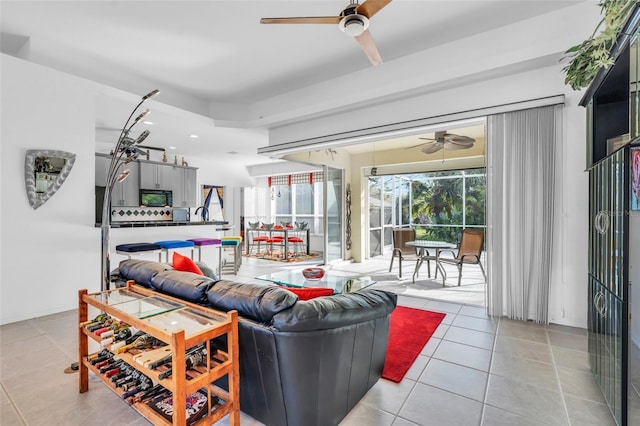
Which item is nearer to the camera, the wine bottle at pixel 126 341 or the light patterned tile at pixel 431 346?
the wine bottle at pixel 126 341

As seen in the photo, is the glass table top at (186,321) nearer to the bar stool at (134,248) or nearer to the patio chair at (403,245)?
the bar stool at (134,248)

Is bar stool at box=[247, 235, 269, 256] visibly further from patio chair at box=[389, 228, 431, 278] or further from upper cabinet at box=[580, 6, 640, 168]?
upper cabinet at box=[580, 6, 640, 168]

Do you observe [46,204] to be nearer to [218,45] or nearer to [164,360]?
[218,45]

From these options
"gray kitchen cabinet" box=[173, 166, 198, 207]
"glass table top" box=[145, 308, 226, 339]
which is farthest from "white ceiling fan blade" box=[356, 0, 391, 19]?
"gray kitchen cabinet" box=[173, 166, 198, 207]

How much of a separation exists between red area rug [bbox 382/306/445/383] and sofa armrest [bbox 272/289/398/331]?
0.68 m

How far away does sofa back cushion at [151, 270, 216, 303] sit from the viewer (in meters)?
1.73

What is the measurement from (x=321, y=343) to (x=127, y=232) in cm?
370

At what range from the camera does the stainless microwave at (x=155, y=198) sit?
6566 millimetres

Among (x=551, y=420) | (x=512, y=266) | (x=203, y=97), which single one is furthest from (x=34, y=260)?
(x=512, y=266)

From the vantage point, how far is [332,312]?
146cm

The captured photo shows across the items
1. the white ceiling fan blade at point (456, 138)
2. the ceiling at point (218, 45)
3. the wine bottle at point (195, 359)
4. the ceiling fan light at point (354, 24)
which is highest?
the ceiling at point (218, 45)

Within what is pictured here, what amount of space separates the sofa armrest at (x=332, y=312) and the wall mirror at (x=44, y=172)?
344cm

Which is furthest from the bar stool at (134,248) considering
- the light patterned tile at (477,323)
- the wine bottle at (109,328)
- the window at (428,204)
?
the window at (428,204)

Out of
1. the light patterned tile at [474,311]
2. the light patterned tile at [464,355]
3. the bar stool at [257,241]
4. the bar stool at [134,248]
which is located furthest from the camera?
the bar stool at [257,241]
